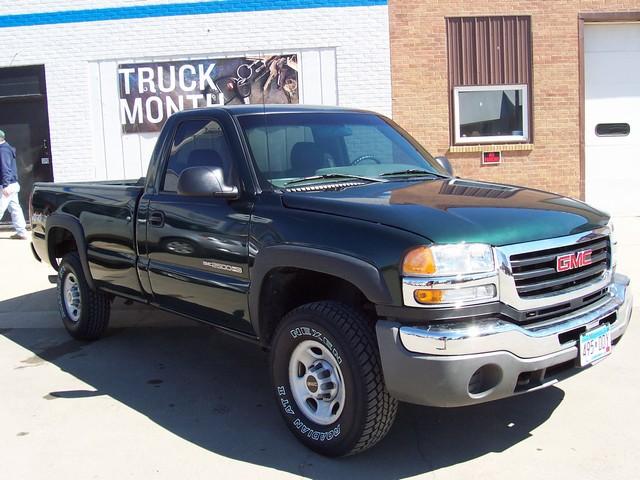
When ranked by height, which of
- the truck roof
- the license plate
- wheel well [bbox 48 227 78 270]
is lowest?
the license plate

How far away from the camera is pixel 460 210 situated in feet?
11.2

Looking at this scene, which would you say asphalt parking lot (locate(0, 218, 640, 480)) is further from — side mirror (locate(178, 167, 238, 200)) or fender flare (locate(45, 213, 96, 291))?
side mirror (locate(178, 167, 238, 200))

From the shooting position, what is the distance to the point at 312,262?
346cm

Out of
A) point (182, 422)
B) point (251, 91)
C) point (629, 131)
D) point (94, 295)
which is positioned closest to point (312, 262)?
point (182, 422)

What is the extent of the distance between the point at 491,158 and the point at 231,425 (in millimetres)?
9220

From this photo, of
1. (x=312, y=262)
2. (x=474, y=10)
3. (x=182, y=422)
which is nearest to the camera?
(x=312, y=262)

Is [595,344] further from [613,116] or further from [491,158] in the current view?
[613,116]

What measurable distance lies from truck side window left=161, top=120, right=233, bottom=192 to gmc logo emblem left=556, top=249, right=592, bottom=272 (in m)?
1.96

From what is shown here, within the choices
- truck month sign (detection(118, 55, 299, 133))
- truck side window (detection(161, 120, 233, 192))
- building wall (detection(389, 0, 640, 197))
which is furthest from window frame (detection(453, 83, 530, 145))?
truck side window (detection(161, 120, 233, 192))

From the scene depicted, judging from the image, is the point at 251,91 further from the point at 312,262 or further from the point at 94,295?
the point at 312,262

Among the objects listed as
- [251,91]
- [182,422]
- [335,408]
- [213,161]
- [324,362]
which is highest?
[251,91]

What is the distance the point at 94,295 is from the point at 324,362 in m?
3.00

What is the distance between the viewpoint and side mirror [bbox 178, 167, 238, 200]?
391cm

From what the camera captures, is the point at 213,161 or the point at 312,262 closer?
the point at 312,262
